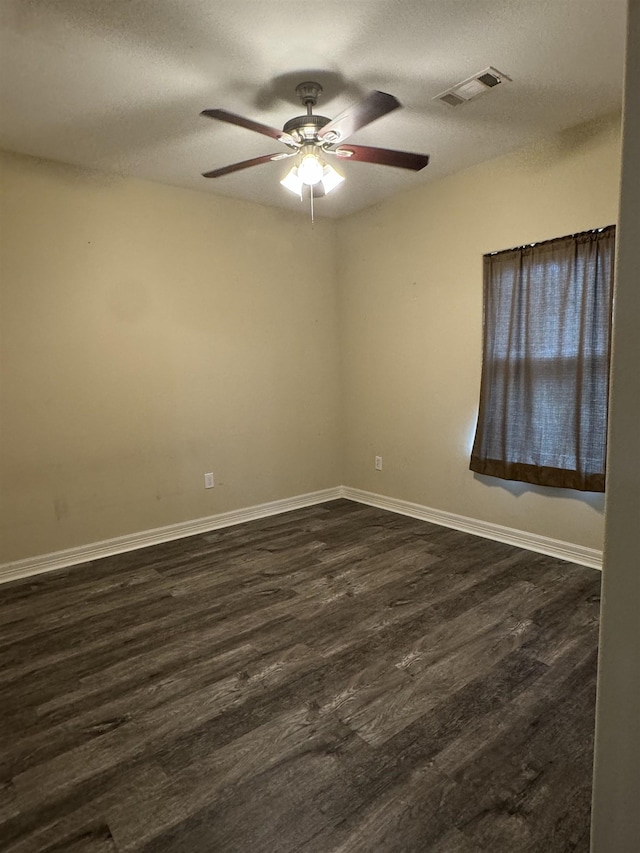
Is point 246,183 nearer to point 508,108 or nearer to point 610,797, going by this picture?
point 508,108

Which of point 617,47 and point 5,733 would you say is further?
point 617,47

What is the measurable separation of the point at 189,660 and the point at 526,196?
3299mm

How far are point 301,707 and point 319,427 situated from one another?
2.91m

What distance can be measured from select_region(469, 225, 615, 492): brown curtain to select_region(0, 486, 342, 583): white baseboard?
1.65m

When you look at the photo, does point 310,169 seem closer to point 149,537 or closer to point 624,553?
point 624,553

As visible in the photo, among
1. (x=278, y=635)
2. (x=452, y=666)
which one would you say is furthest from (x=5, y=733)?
(x=452, y=666)

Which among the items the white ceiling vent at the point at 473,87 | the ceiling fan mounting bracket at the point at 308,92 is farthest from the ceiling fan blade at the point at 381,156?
the white ceiling vent at the point at 473,87

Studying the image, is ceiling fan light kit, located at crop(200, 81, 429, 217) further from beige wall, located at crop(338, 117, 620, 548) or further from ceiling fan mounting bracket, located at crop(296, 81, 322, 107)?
beige wall, located at crop(338, 117, 620, 548)

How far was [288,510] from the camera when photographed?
4395 millimetres

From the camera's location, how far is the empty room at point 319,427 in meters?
1.46

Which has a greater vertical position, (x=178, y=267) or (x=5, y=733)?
(x=178, y=267)

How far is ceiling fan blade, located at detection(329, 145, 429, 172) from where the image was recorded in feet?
7.54

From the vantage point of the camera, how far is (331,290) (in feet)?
15.0

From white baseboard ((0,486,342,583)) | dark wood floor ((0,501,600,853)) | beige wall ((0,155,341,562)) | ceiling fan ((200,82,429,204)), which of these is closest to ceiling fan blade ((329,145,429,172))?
ceiling fan ((200,82,429,204))
